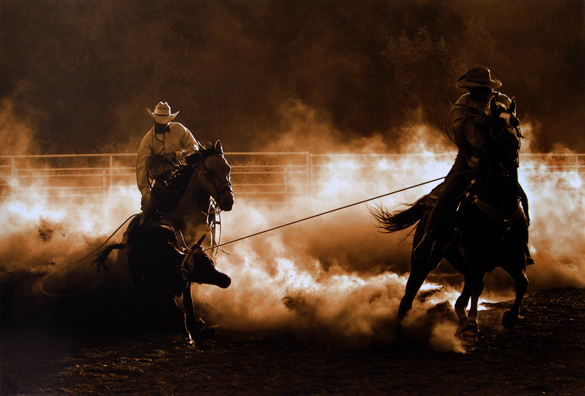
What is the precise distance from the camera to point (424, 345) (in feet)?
16.6

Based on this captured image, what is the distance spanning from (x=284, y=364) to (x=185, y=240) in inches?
72.5

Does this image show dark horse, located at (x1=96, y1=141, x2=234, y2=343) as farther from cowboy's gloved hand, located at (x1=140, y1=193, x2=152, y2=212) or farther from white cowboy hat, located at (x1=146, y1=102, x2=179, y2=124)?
white cowboy hat, located at (x1=146, y1=102, x2=179, y2=124)

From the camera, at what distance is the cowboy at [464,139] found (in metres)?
4.83

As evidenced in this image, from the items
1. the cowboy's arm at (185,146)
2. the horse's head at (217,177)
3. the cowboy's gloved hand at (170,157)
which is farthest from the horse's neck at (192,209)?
the cowboy's gloved hand at (170,157)

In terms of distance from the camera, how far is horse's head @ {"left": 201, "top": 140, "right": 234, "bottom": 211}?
5.50 m

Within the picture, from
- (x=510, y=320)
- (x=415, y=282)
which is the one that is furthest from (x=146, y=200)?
(x=510, y=320)

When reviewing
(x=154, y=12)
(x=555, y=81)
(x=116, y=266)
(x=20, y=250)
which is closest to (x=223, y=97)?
(x=154, y=12)

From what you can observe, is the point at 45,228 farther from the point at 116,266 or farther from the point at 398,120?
the point at 398,120

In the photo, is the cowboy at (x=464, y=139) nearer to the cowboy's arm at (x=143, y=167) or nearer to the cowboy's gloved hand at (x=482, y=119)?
the cowboy's gloved hand at (x=482, y=119)

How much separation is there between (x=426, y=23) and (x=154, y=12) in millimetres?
12450

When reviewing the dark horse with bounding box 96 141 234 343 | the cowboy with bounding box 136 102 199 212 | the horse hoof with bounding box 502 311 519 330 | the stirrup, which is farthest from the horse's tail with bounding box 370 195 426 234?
the cowboy with bounding box 136 102 199 212

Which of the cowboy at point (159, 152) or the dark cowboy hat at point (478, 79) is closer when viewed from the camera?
the dark cowboy hat at point (478, 79)

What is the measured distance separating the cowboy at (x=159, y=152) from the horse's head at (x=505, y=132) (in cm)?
317

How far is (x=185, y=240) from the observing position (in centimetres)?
593
